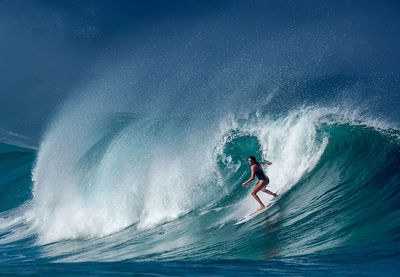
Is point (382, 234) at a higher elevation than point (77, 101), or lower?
lower

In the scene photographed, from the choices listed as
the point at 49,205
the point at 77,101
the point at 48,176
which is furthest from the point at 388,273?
the point at 77,101

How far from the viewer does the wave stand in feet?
21.1

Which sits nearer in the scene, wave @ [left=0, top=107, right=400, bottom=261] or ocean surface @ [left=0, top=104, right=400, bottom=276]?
ocean surface @ [left=0, top=104, right=400, bottom=276]

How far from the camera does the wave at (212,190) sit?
6441 mm

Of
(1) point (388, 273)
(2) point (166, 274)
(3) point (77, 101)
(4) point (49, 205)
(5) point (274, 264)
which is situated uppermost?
(3) point (77, 101)

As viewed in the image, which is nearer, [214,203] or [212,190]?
[214,203]

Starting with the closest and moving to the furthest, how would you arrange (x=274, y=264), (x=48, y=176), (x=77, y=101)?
(x=274, y=264)
(x=48, y=176)
(x=77, y=101)

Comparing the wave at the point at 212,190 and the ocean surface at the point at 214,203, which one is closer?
the ocean surface at the point at 214,203

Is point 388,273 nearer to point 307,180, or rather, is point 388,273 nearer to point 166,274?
point 166,274

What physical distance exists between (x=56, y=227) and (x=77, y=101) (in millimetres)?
7237

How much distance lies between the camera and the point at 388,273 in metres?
3.90

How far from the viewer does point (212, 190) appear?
10.1m

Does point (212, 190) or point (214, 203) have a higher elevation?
point (212, 190)

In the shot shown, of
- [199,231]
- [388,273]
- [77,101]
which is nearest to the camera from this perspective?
[388,273]
